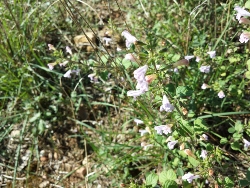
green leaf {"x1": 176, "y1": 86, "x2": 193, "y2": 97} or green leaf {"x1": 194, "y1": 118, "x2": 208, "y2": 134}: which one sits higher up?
green leaf {"x1": 176, "y1": 86, "x2": 193, "y2": 97}

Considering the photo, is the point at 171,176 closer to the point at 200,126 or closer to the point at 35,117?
the point at 200,126

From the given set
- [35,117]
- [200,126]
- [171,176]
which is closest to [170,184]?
[171,176]

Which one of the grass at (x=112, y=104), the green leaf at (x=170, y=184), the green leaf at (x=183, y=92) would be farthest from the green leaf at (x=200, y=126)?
the grass at (x=112, y=104)

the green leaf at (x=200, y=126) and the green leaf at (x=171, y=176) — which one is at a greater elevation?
the green leaf at (x=200, y=126)

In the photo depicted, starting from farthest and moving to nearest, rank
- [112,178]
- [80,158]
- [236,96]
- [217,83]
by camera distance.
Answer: [80,158], [112,178], [236,96], [217,83]

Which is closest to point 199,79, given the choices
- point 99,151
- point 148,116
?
point 148,116

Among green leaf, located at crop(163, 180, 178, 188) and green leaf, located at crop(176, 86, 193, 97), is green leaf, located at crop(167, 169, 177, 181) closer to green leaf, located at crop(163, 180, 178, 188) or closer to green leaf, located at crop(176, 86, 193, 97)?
green leaf, located at crop(163, 180, 178, 188)

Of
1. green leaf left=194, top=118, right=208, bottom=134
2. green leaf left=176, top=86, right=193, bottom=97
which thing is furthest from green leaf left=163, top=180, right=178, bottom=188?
green leaf left=176, top=86, right=193, bottom=97

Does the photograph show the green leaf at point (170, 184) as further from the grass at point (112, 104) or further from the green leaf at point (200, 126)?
the grass at point (112, 104)

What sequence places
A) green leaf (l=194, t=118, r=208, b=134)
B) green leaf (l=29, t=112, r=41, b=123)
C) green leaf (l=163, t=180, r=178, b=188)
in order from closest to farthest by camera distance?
green leaf (l=163, t=180, r=178, b=188) → green leaf (l=194, t=118, r=208, b=134) → green leaf (l=29, t=112, r=41, b=123)

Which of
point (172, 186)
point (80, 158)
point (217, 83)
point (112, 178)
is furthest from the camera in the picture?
point (80, 158)

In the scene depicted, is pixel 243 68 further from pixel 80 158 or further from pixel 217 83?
pixel 80 158
